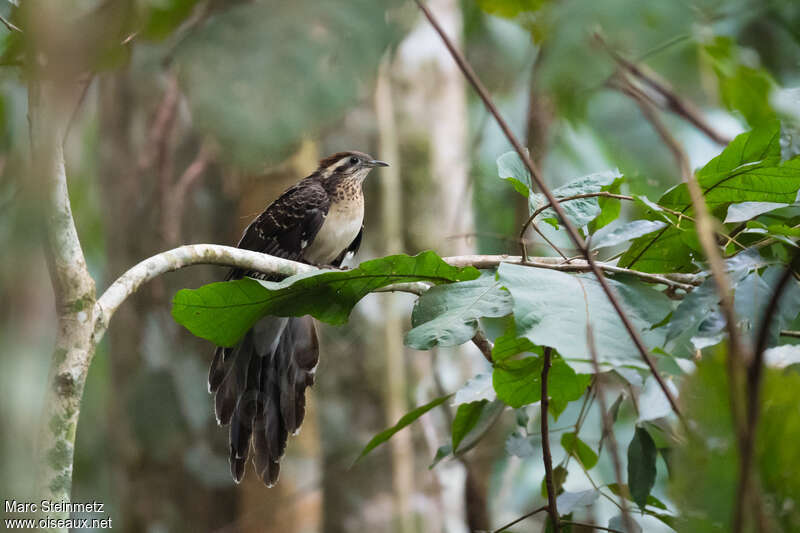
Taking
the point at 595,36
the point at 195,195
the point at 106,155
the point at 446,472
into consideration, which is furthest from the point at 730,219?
the point at 106,155

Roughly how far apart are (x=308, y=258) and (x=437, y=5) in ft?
4.37

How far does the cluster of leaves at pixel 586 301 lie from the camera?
3.65 feet

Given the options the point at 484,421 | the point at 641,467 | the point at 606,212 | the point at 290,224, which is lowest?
the point at 641,467

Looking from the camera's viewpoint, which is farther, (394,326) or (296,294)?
(394,326)

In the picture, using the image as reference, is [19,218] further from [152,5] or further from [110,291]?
[110,291]

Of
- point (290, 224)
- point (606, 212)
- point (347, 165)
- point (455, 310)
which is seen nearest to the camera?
point (455, 310)

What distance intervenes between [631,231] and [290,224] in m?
1.64

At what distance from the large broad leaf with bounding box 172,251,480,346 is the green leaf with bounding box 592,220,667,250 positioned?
9.6 inches

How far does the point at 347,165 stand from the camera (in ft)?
10.5

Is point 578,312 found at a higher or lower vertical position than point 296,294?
lower

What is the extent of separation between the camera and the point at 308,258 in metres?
3.04

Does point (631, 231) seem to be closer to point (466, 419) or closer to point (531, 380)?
point (531, 380)

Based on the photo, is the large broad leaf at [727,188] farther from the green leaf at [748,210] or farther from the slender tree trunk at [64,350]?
the slender tree trunk at [64,350]

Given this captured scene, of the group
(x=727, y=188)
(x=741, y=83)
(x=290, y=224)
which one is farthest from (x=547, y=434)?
(x=290, y=224)
